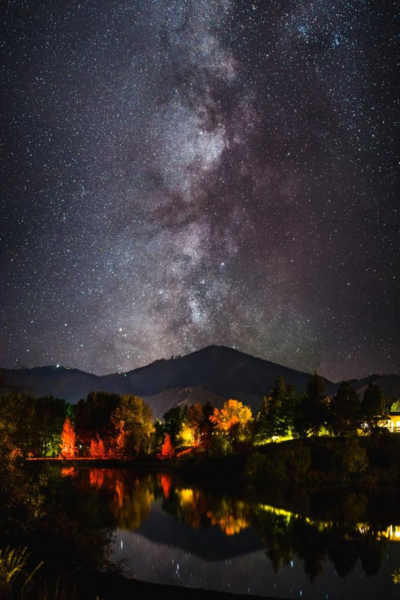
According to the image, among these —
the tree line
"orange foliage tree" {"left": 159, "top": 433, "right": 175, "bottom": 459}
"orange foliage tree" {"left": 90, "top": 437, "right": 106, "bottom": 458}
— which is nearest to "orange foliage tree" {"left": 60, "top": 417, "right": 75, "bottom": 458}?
the tree line

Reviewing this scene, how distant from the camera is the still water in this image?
2608 cm

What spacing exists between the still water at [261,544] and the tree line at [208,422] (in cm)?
2361

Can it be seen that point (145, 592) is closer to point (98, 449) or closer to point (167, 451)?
point (167, 451)

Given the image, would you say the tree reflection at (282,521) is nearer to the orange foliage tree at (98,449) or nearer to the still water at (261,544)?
the still water at (261,544)

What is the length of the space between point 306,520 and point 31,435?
2491 cm

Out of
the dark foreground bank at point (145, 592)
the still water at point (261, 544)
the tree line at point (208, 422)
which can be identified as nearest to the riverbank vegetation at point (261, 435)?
the tree line at point (208, 422)

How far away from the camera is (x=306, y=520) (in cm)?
4044

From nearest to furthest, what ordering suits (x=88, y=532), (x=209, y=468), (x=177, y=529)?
(x=88, y=532), (x=177, y=529), (x=209, y=468)

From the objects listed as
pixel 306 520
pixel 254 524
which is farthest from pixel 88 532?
pixel 306 520

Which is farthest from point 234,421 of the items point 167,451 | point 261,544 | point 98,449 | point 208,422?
point 261,544

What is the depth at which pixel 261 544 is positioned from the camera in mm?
32781

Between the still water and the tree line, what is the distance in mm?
23605

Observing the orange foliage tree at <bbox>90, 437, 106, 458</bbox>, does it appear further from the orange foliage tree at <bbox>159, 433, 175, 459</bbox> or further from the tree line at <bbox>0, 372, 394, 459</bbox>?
the orange foliage tree at <bbox>159, 433, 175, 459</bbox>

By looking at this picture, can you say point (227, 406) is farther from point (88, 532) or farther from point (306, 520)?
point (88, 532)
